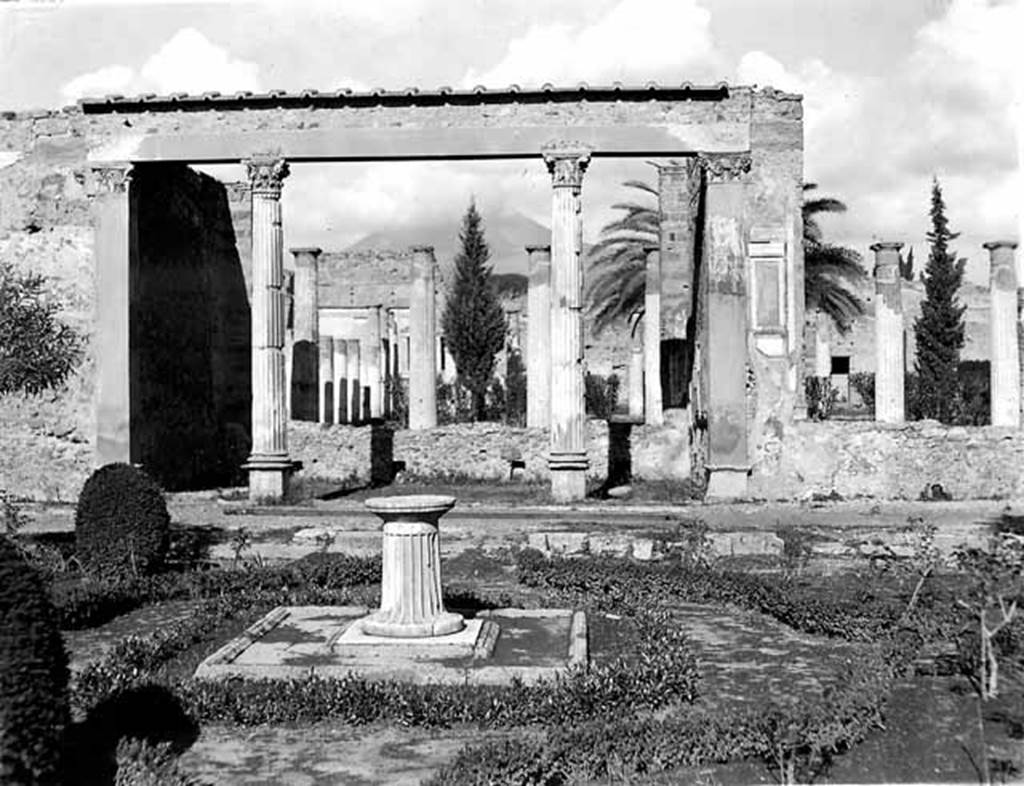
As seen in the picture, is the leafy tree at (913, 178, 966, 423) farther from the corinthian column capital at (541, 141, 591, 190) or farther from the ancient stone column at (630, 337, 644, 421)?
the corinthian column capital at (541, 141, 591, 190)

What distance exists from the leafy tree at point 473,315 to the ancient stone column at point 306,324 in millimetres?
6633

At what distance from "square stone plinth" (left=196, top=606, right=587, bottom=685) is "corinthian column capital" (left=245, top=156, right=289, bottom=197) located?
9894 millimetres

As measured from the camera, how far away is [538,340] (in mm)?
22906

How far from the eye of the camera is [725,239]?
1652 cm

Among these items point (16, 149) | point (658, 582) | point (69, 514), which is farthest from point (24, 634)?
point (16, 149)

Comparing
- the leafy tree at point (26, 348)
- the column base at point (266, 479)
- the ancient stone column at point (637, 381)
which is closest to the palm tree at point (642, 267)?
the ancient stone column at point (637, 381)

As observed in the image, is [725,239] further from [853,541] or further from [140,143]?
[140,143]

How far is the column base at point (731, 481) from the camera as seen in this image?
1628cm

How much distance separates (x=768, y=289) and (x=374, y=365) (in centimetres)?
1855

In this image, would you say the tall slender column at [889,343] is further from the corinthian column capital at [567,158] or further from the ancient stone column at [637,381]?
the ancient stone column at [637,381]

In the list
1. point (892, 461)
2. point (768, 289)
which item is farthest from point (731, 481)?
point (768, 289)

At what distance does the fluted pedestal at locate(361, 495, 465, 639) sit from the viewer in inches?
291

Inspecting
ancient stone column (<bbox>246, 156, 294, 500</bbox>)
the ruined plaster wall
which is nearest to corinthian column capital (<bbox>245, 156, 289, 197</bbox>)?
ancient stone column (<bbox>246, 156, 294, 500</bbox>)

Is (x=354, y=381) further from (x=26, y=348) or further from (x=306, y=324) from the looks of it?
(x=26, y=348)
